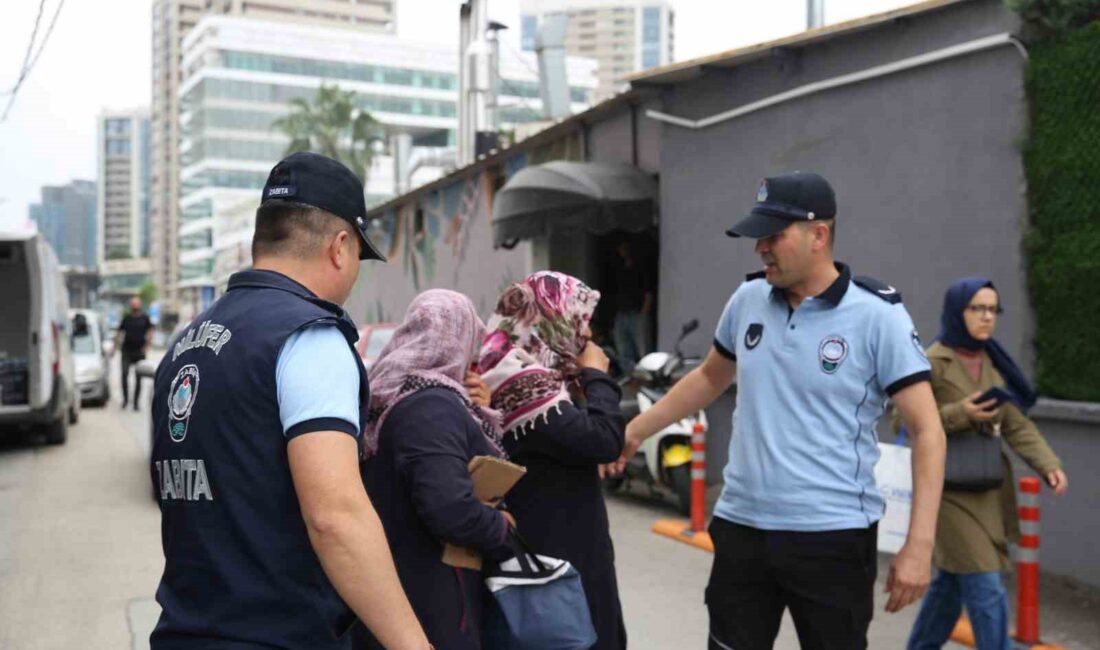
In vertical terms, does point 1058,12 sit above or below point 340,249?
above

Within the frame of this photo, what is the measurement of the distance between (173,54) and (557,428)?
150m

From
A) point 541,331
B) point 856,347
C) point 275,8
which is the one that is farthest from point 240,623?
point 275,8

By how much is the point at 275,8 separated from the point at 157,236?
3184cm

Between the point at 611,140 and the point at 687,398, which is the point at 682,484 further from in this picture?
the point at 611,140

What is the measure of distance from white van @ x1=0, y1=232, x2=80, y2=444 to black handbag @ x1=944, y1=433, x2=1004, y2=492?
36.2ft

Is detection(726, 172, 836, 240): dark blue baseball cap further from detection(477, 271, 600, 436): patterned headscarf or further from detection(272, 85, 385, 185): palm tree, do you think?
detection(272, 85, 385, 185): palm tree

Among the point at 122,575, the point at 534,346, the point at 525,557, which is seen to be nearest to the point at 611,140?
the point at 122,575

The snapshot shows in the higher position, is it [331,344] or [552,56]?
Answer: [552,56]

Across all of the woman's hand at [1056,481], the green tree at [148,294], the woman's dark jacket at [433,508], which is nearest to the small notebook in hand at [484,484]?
the woman's dark jacket at [433,508]

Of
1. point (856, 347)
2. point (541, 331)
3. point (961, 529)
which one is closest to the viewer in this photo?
point (856, 347)

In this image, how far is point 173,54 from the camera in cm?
14112

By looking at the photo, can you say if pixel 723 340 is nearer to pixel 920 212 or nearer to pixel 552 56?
pixel 920 212

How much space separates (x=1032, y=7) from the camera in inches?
276

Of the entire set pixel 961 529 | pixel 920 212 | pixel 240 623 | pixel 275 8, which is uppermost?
pixel 275 8
